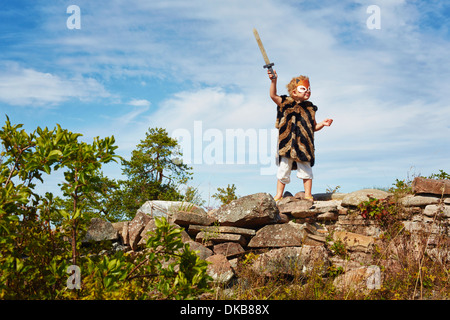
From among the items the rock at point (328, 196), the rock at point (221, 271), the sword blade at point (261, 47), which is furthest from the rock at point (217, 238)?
the sword blade at point (261, 47)

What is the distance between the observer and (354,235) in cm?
729

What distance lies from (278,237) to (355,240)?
1376 millimetres

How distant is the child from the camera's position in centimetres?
861

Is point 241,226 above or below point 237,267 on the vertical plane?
above

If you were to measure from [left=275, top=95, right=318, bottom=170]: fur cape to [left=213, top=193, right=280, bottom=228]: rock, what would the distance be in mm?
1836

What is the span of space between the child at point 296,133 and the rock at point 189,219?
2.16 metres

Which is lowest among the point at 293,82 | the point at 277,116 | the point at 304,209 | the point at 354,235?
the point at 354,235

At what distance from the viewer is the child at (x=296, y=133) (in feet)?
28.2

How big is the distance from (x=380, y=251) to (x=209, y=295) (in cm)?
318

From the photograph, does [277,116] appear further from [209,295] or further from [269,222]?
[209,295]

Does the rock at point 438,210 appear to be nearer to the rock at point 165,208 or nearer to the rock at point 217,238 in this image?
the rock at point 217,238

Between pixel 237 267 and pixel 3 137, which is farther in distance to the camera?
pixel 237 267
